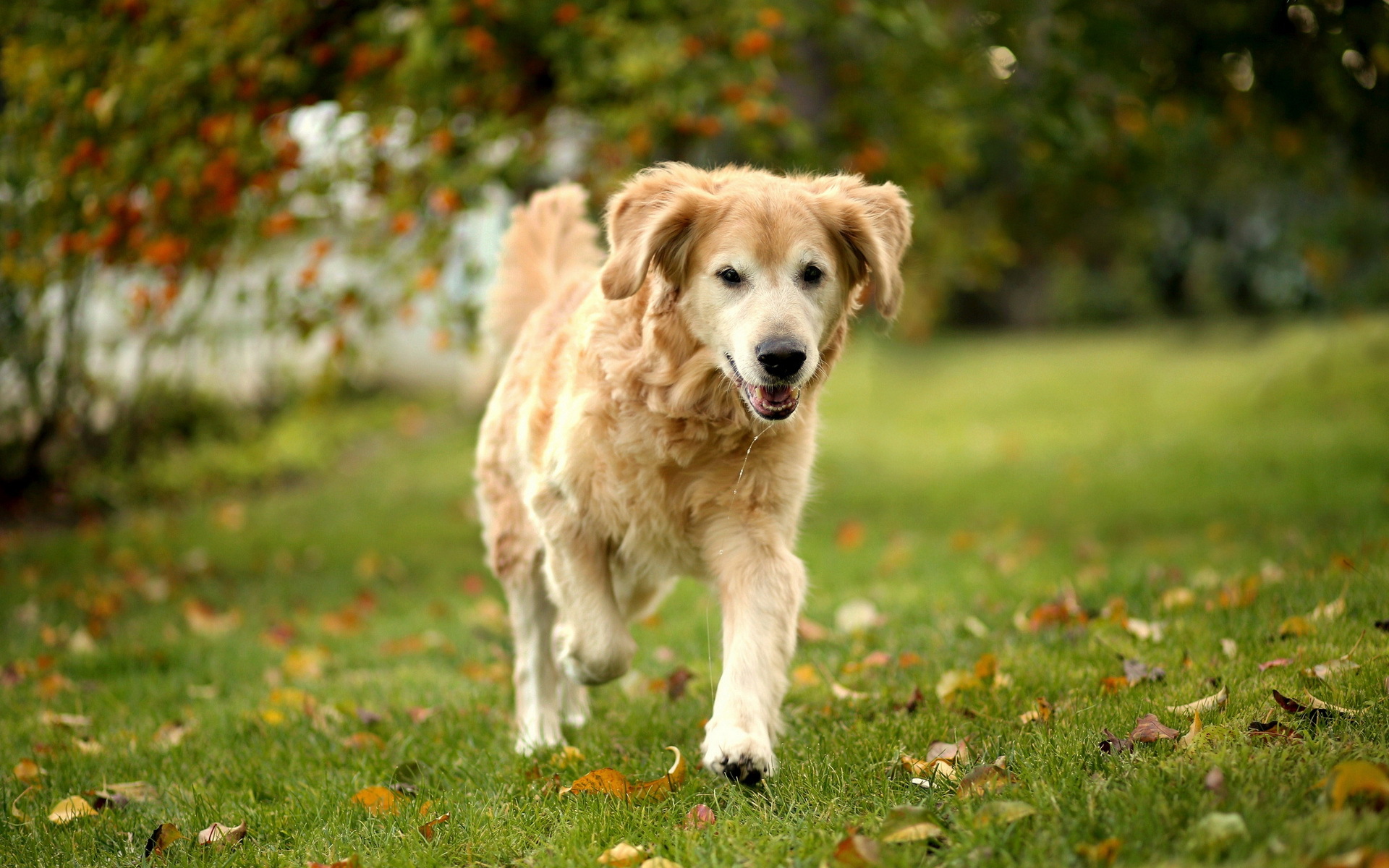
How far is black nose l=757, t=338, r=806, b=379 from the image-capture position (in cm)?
317

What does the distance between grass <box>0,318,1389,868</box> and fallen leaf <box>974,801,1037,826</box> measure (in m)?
0.03

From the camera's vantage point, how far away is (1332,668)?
3.18m

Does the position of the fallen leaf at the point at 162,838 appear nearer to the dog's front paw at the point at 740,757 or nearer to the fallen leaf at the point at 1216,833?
the dog's front paw at the point at 740,757

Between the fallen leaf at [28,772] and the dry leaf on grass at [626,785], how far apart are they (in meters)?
1.77

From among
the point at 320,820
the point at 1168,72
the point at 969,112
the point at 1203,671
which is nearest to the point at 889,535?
the point at 969,112

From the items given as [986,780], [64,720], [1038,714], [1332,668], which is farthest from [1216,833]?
[64,720]

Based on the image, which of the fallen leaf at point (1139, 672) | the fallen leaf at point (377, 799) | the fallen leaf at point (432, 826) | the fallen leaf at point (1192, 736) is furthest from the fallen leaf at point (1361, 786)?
the fallen leaf at point (377, 799)

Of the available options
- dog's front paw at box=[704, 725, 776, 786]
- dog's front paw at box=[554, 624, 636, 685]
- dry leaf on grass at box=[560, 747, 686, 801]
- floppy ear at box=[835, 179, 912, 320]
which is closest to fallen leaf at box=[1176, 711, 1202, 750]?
dog's front paw at box=[704, 725, 776, 786]

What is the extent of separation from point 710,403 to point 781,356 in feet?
1.00

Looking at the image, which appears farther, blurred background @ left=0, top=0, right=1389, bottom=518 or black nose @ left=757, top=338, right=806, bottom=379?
blurred background @ left=0, top=0, right=1389, bottom=518

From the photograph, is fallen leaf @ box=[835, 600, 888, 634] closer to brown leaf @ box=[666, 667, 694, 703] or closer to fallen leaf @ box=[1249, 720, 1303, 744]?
brown leaf @ box=[666, 667, 694, 703]

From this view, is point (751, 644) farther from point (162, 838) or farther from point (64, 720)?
point (64, 720)

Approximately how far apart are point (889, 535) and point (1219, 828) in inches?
232

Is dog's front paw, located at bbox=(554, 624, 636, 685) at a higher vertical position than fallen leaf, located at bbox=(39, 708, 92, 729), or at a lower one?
higher
